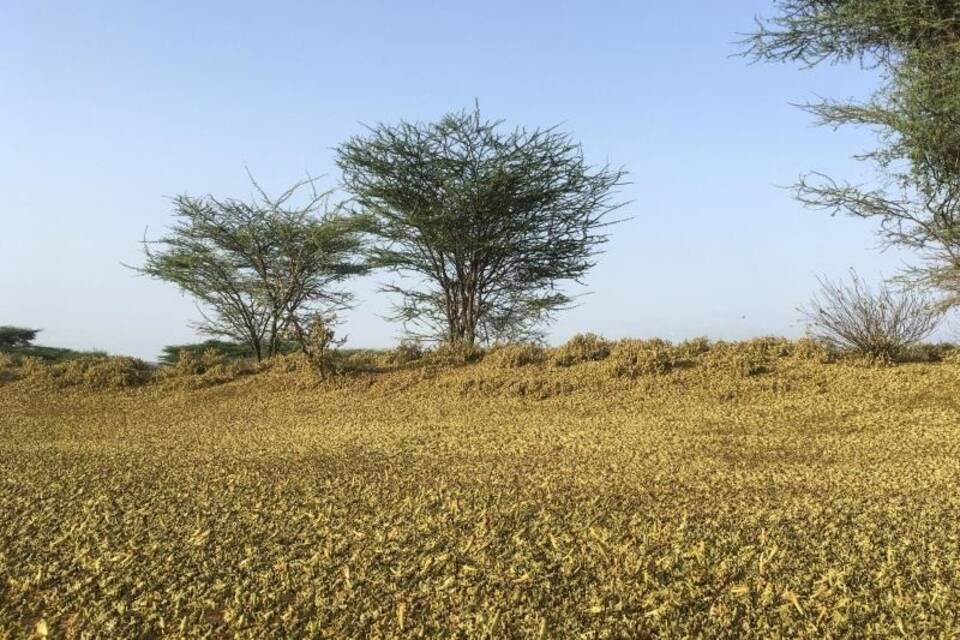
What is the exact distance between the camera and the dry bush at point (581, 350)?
30.4 ft

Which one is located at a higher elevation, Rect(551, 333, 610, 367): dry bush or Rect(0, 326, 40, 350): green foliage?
Rect(0, 326, 40, 350): green foliage

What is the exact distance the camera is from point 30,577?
10.2 feet

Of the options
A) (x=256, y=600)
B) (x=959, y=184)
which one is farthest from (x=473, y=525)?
(x=959, y=184)

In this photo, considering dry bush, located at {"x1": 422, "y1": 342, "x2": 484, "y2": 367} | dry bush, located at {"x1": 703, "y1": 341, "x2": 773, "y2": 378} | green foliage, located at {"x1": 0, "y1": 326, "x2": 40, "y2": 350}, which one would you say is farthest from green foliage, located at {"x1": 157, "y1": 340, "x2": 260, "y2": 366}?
dry bush, located at {"x1": 703, "y1": 341, "x2": 773, "y2": 378}

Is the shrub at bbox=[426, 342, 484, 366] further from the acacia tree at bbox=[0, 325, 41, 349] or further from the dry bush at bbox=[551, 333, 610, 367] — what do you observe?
the acacia tree at bbox=[0, 325, 41, 349]

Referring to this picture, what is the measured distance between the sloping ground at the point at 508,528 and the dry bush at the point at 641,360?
1340 mm

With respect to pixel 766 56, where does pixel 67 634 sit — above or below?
below

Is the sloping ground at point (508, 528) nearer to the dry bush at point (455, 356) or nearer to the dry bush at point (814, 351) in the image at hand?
the dry bush at point (814, 351)

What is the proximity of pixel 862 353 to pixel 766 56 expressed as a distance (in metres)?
5.59

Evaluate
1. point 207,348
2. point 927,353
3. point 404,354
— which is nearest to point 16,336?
point 207,348

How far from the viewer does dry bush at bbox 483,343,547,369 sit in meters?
9.44

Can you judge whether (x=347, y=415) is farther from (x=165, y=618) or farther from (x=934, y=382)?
(x=934, y=382)

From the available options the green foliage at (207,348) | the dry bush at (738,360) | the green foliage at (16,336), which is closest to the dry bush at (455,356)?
the dry bush at (738,360)

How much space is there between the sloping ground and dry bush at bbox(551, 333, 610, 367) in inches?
83.8
